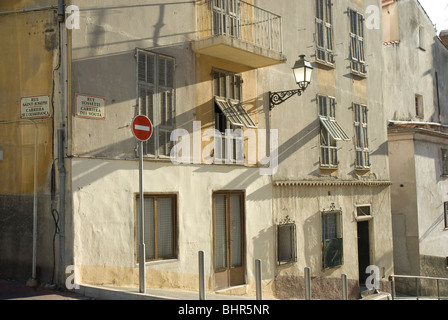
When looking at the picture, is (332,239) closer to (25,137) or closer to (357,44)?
(357,44)

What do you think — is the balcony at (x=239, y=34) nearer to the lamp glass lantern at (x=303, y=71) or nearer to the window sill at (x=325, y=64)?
the lamp glass lantern at (x=303, y=71)

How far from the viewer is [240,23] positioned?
43.3 ft

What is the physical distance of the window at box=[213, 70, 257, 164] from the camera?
41.3 ft

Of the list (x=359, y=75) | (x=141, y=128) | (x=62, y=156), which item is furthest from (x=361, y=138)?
(x=62, y=156)

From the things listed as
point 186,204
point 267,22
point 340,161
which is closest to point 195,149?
point 186,204

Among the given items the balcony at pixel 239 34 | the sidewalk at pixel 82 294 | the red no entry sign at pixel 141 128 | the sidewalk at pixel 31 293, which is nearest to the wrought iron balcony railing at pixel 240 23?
the balcony at pixel 239 34

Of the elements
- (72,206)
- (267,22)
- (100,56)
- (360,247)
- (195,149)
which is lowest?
(360,247)

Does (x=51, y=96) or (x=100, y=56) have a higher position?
(x=100, y=56)

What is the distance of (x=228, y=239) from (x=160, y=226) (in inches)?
83.8

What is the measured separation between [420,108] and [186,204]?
1562 cm

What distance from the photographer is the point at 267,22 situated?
1388cm

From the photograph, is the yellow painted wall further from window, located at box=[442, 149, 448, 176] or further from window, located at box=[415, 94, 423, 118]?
window, located at box=[415, 94, 423, 118]

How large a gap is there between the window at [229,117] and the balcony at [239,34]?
51 cm

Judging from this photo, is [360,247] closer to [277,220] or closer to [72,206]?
[277,220]
